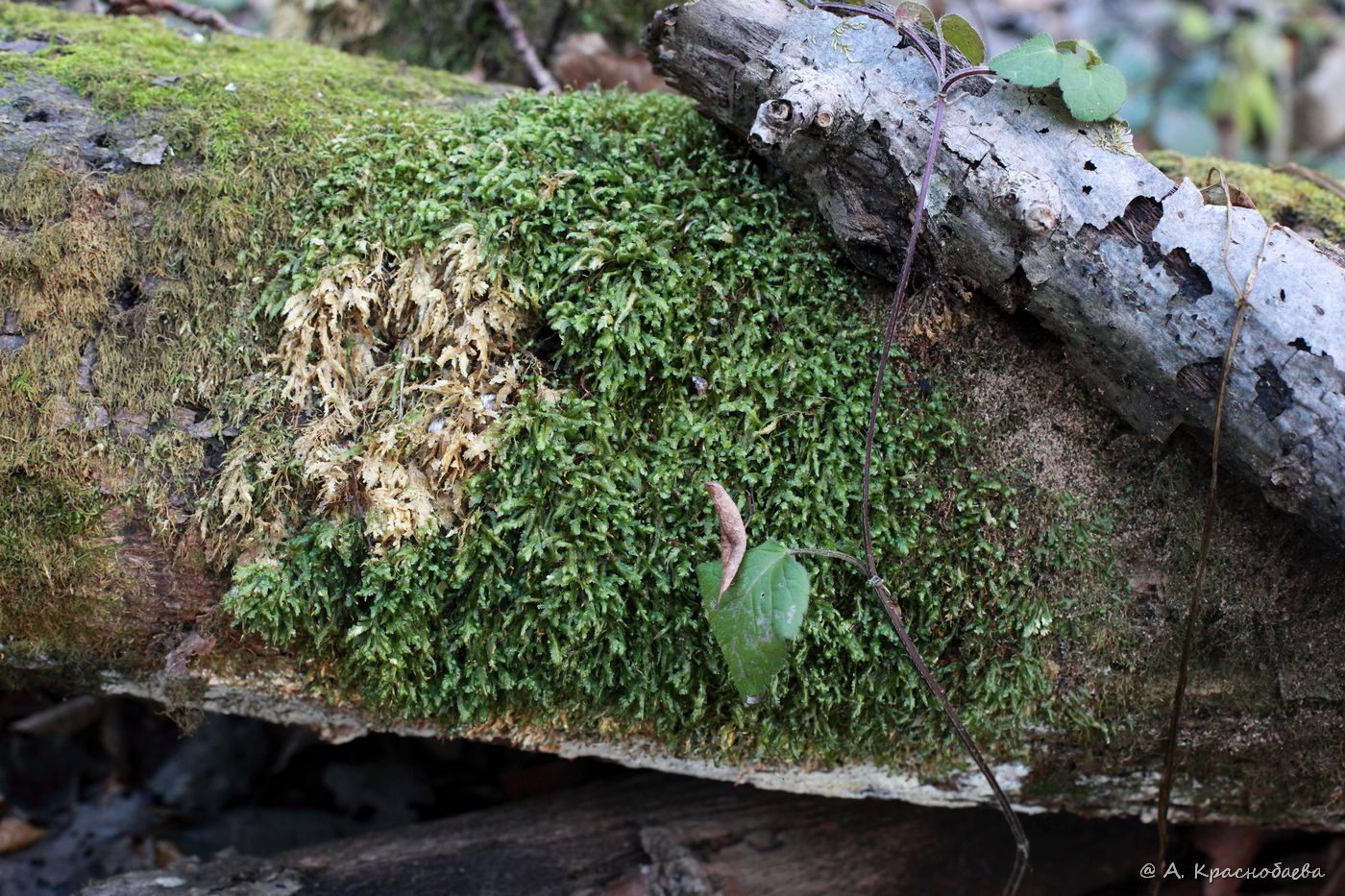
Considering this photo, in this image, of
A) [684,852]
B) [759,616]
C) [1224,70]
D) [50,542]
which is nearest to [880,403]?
[759,616]

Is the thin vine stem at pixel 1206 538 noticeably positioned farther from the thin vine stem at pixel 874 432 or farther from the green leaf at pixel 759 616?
the green leaf at pixel 759 616

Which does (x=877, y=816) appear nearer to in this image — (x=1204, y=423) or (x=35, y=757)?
(x=1204, y=423)

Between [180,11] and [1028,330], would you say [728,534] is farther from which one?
[180,11]

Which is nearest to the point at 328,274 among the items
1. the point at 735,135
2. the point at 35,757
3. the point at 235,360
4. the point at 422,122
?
the point at 235,360

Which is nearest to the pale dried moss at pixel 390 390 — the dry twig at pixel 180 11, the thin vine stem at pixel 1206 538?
the thin vine stem at pixel 1206 538

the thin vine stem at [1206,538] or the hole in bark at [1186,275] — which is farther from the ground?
the hole in bark at [1186,275]
